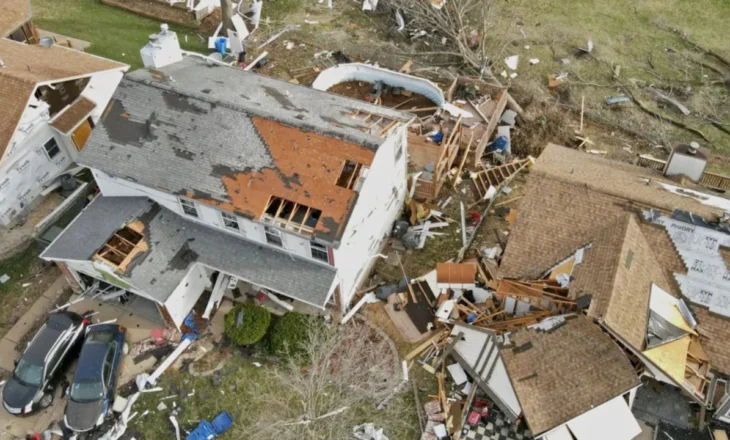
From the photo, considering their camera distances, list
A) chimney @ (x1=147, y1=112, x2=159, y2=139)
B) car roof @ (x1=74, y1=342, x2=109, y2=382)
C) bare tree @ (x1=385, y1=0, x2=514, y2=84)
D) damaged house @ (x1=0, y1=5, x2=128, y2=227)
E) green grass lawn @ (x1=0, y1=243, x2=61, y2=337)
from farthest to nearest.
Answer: bare tree @ (x1=385, y1=0, x2=514, y2=84)
damaged house @ (x1=0, y1=5, x2=128, y2=227)
green grass lawn @ (x1=0, y1=243, x2=61, y2=337)
chimney @ (x1=147, y1=112, x2=159, y2=139)
car roof @ (x1=74, y1=342, x2=109, y2=382)

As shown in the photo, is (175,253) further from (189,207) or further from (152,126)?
(152,126)

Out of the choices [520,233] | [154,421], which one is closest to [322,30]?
[520,233]

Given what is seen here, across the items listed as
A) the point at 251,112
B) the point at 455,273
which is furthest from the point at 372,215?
the point at 251,112

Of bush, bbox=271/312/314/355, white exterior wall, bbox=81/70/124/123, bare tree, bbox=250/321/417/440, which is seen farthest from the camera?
white exterior wall, bbox=81/70/124/123

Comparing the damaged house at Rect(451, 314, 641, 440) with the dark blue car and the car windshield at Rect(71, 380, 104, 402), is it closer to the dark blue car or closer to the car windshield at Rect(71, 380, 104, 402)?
the dark blue car

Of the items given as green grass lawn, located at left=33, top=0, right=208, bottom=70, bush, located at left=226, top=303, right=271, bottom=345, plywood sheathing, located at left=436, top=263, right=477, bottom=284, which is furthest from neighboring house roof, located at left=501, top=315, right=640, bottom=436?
green grass lawn, located at left=33, top=0, right=208, bottom=70

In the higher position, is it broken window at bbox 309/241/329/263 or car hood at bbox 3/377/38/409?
broken window at bbox 309/241/329/263

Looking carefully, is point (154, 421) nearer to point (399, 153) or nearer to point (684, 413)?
point (399, 153)

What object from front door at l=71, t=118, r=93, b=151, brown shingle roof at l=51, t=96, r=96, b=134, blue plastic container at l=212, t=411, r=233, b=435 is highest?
brown shingle roof at l=51, t=96, r=96, b=134
